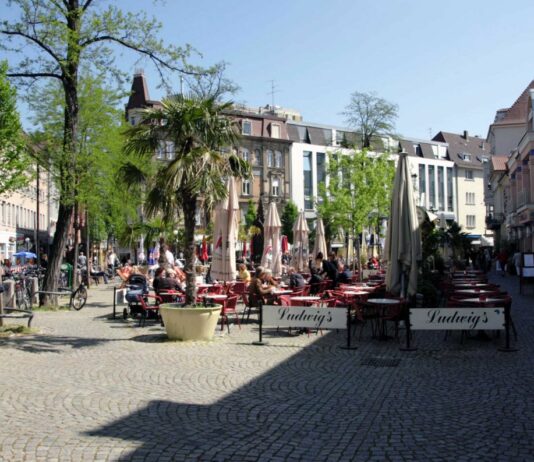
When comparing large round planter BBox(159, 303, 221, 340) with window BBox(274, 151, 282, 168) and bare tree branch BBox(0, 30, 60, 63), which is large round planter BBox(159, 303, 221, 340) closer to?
bare tree branch BBox(0, 30, 60, 63)

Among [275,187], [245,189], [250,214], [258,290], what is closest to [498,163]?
[250,214]

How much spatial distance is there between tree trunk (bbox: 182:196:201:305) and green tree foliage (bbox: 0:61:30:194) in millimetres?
3995

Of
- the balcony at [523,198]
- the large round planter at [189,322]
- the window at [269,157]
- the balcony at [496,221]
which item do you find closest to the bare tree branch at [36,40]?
the large round planter at [189,322]

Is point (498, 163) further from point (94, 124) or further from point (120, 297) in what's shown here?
point (120, 297)

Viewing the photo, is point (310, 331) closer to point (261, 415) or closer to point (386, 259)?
point (386, 259)

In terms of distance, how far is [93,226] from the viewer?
146ft

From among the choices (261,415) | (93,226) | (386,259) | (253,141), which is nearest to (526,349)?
(386,259)

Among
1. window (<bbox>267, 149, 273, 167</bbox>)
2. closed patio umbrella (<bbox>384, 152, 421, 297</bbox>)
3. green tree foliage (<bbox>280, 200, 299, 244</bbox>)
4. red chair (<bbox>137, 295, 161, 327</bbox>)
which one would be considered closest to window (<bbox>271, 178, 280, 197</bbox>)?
window (<bbox>267, 149, 273, 167</bbox>)

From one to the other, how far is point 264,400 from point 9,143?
29.8 feet

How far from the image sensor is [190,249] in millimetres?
12500

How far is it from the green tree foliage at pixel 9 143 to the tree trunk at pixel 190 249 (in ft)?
13.1

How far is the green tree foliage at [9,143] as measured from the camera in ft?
43.5

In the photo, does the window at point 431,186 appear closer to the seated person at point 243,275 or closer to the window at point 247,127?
the window at point 247,127

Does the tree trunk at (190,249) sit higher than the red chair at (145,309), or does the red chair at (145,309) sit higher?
the tree trunk at (190,249)
